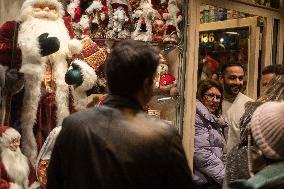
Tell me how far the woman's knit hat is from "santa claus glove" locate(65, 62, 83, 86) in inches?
59.9

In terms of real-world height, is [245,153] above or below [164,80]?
below

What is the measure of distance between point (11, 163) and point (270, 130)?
1.61m

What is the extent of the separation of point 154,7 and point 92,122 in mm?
1950

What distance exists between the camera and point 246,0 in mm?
3764

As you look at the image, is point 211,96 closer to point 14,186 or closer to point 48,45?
point 48,45

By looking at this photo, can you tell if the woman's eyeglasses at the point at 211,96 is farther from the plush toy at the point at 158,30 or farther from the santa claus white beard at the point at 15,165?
the santa claus white beard at the point at 15,165

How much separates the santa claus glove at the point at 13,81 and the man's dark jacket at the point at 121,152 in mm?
1126

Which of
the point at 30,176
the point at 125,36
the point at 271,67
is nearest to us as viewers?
the point at 30,176

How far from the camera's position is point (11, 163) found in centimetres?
254

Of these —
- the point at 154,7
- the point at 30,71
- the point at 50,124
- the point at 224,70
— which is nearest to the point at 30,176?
the point at 50,124

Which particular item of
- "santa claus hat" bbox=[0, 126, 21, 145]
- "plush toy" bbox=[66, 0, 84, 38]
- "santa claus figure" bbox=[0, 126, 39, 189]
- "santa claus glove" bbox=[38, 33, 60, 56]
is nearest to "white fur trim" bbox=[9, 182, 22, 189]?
"santa claus figure" bbox=[0, 126, 39, 189]

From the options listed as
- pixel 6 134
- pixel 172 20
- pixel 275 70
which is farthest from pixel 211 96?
pixel 6 134

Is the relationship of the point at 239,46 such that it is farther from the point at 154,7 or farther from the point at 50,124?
the point at 50,124

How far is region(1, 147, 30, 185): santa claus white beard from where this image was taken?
253 centimetres
